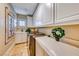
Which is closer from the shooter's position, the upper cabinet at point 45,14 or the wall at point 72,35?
the wall at point 72,35

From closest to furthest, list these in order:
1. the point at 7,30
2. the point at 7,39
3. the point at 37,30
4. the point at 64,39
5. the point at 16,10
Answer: the point at 64,39 < the point at 16,10 < the point at 7,30 < the point at 7,39 < the point at 37,30

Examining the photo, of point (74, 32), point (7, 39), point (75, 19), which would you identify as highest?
point (75, 19)

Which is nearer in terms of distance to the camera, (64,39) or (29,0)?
(29,0)

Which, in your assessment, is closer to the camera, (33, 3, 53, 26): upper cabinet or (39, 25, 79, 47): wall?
(39, 25, 79, 47): wall

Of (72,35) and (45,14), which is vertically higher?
(45,14)

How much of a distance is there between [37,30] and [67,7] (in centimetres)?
176

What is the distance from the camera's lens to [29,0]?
0.98m

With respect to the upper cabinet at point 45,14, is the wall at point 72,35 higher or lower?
lower

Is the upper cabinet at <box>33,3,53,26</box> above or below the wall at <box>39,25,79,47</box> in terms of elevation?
above

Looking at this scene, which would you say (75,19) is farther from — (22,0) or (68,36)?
(22,0)

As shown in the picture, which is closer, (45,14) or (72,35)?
(72,35)

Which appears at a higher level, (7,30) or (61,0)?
(61,0)

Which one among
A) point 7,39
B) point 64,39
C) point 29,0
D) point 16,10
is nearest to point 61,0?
point 29,0

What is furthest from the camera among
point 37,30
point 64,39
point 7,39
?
point 37,30
